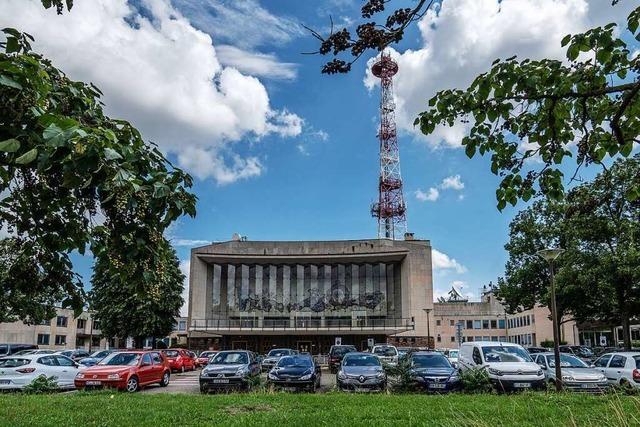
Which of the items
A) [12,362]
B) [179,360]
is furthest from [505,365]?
[179,360]

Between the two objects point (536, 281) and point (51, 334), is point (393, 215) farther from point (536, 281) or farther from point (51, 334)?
point (51, 334)

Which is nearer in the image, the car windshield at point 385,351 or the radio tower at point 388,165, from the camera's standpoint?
the car windshield at point 385,351

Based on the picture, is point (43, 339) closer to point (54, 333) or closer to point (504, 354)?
point (54, 333)

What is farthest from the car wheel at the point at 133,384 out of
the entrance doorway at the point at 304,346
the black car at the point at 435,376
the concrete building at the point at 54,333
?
the concrete building at the point at 54,333

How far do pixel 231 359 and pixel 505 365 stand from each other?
10.9 metres

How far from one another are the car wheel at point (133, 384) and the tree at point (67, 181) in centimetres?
1464

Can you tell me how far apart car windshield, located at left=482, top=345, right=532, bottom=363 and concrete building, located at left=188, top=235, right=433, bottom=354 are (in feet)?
150

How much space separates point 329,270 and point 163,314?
85.1 feet

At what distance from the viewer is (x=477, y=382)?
57.6 ft

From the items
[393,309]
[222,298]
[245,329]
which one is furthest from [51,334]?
[393,309]

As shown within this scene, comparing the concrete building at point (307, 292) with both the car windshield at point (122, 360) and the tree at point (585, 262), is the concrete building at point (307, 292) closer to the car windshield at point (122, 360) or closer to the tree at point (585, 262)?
the tree at point (585, 262)

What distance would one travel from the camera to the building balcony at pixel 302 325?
65.2 m

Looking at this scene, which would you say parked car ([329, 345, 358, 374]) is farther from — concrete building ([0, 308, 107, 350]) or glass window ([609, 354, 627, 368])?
concrete building ([0, 308, 107, 350])

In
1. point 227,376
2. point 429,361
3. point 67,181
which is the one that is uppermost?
point 67,181
